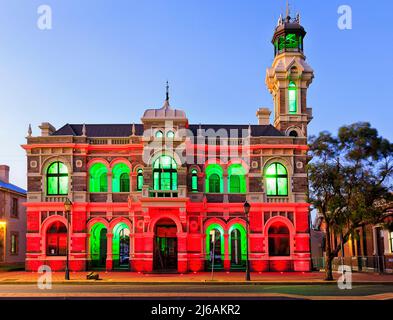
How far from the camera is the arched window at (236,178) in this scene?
40.8 m

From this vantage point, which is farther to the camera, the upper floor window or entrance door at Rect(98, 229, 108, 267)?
the upper floor window

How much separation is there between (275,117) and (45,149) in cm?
1969

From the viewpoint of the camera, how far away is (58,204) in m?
39.3

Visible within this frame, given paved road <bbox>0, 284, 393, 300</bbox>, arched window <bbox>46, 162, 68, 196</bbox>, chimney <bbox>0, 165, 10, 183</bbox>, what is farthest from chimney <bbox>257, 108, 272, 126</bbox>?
chimney <bbox>0, 165, 10, 183</bbox>

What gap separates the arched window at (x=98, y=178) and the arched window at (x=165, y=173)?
14.6ft

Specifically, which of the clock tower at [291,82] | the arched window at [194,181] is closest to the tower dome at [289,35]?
the clock tower at [291,82]

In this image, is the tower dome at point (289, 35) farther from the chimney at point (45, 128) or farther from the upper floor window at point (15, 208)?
the upper floor window at point (15, 208)

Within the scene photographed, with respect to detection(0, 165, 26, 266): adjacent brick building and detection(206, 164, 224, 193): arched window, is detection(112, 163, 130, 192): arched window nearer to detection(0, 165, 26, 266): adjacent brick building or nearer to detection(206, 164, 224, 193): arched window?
detection(206, 164, 224, 193): arched window

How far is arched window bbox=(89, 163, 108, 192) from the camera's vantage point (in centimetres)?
4059

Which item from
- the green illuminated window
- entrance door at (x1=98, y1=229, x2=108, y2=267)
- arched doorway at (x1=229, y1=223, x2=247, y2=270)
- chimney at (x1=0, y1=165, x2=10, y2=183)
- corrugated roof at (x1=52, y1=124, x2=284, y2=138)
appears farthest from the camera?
chimney at (x1=0, y1=165, x2=10, y2=183)

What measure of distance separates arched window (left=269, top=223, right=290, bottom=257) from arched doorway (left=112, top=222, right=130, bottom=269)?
1107 centimetres

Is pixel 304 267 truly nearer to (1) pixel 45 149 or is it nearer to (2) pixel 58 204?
(2) pixel 58 204

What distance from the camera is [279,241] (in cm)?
3988
